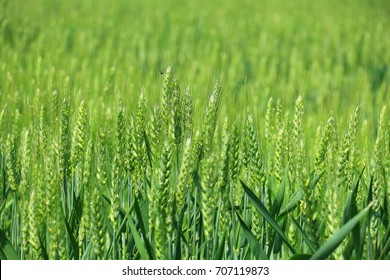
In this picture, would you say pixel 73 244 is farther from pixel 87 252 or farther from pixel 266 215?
pixel 266 215

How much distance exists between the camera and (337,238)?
5.45ft

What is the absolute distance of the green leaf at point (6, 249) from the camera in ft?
6.24

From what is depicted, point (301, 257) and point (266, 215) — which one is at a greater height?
point (266, 215)

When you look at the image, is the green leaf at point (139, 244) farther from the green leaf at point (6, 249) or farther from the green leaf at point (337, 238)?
the green leaf at point (337, 238)

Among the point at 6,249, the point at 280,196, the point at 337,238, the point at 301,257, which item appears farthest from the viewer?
the point at 280,196

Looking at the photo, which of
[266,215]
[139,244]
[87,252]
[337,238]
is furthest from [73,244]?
[337,238]

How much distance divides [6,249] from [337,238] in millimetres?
898

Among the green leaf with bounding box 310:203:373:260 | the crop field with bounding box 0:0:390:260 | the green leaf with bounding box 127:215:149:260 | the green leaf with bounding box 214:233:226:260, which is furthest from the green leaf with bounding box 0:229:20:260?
the green leaf with bounding box 310:203:373:260

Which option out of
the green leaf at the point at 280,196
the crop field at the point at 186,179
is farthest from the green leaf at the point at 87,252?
the green leaf at the point at 280,196

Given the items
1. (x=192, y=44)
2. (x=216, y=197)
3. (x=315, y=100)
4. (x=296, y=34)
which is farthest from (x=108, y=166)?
(x=296, y=34)

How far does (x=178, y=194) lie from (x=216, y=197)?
10cm

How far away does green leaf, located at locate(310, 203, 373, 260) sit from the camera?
1.64m

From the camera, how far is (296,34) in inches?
335

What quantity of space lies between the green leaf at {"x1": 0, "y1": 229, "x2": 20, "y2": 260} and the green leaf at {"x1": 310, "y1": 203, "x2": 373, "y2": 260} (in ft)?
2.67
